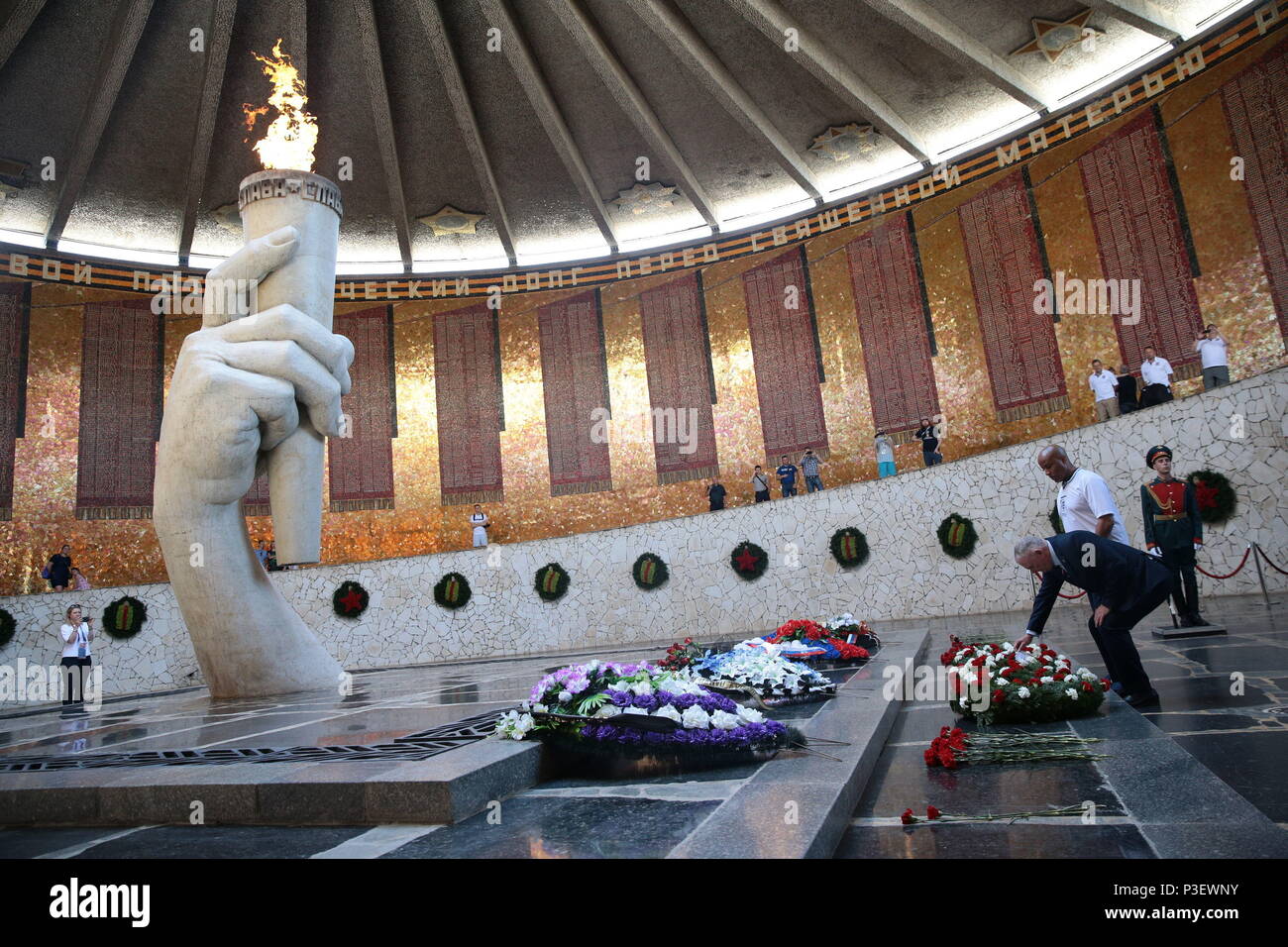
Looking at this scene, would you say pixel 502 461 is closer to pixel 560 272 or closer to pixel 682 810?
pixel 560 272

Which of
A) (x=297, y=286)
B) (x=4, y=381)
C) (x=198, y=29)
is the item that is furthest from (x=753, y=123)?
(x=4, y=381)

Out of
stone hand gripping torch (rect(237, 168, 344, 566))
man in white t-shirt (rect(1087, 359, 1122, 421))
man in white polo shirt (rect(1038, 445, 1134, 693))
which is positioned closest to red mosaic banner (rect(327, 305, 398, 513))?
stone hand gripping torch (rect(237, 168, 344, 566))

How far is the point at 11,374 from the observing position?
545 inches

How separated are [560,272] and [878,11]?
23.6 feet

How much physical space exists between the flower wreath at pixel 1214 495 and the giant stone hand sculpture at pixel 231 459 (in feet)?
27.5

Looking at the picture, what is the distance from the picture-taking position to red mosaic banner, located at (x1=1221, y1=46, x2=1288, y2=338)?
10.3 meters

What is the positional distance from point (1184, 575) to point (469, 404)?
1260 centimetres

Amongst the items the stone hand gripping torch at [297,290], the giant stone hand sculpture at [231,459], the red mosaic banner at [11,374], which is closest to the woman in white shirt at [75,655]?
the giant stone hand sculpture at [231,459]

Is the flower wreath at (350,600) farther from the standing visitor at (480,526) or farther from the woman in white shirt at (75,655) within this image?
the woman in white shirt at (75,655)

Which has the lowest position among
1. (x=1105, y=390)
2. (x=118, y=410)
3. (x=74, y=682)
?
(x=74, y=682)

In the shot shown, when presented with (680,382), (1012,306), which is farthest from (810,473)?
(1012,306)

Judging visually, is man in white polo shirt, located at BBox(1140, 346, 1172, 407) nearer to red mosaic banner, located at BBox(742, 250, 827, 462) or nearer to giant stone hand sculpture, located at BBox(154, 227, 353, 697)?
red mosaic banner, located at BBox(742, 250, 827, 462)

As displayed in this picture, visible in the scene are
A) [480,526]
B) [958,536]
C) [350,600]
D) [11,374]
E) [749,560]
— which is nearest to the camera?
[958,536]

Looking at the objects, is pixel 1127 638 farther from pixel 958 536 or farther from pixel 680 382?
pixel 680 382
